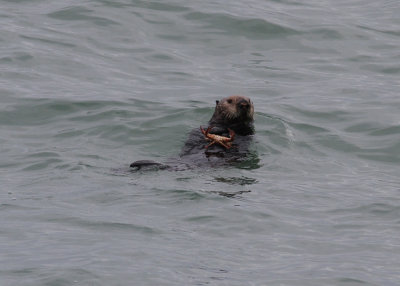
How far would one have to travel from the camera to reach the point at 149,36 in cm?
1504

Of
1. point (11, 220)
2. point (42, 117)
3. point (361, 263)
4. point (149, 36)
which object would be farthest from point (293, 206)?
point (149, 36)

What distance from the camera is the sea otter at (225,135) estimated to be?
9195 millimetres

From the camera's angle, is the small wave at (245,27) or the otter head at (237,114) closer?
the otter head at (237,114)

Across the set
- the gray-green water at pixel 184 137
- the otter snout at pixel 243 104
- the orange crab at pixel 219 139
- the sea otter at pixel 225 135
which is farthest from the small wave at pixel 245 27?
the orange crab at pixel 219 139

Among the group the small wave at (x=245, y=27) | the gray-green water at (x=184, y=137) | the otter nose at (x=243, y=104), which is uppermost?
the small wave at (x=245, y=27)

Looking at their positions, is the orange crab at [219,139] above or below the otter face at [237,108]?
below

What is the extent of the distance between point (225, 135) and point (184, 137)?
0.75m

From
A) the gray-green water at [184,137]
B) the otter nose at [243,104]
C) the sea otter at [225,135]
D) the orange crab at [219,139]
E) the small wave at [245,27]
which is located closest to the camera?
the gray-green water at [184,137]

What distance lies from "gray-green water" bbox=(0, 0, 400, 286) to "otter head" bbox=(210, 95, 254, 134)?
36 cm

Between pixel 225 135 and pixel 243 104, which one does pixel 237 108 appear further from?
pixel 225 135

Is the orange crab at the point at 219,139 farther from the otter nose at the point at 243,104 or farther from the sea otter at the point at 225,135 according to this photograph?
the otter nose at the point at 243,104

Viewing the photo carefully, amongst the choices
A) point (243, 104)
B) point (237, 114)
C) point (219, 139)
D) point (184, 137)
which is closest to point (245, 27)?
point (184, 137)

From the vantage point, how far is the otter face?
10.1 metres

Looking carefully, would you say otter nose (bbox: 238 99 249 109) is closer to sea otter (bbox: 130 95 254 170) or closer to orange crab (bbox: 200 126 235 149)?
sea otter (bbox: 130 95 254 170)
